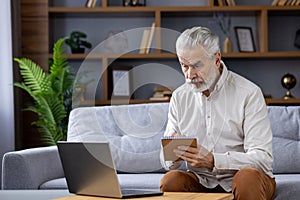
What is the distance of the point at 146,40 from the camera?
222 inches

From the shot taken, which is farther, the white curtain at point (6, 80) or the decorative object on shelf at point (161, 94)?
the decorative object on shelf at point (161, 94)

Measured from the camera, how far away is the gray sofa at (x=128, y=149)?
342 cm

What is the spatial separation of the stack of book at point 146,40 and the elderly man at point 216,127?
261 cm

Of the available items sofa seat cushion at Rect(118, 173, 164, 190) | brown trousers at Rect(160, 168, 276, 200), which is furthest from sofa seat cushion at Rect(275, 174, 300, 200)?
sofa seat cushion at Rect(118, 173, 164, 190)

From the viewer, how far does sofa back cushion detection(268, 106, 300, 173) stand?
3.69m

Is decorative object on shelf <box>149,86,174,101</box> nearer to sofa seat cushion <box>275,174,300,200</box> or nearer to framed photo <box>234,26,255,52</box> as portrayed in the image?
framed photo <box>234,26,255,52</box>

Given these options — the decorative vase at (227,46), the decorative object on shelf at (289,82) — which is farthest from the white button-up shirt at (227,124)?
the decorative object on shelf at (289,82)

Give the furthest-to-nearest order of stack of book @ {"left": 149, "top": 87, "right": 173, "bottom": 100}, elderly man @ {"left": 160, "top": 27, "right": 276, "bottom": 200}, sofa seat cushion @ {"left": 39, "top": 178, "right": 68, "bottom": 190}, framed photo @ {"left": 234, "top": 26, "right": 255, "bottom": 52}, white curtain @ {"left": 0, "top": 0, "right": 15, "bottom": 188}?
framed photo @ {"left": 234, "top": 26, "right": 255, "bottom": 52}
stack of book @ {"left": 149, "top": 87, "right": 173, "bottom": 100}
white curtain @ {"left": 0, "top": 0, "right": 15, "bottom": 188}
sofa seat cushion @ {"left": 39, "top": 178, "right": 68, "bottom": 190}
elderly man @ {"left": 160, "top": 27, "right": 276, "bottom": 200}

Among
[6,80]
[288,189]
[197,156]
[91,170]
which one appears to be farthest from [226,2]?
[91,170]

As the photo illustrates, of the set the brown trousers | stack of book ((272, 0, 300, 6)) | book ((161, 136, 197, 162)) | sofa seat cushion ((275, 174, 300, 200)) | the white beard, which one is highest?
stack of book ((272, 0, 300, 6))

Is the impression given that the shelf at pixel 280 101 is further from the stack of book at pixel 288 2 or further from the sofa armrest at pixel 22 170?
the sofa armrest at pixel 22 170

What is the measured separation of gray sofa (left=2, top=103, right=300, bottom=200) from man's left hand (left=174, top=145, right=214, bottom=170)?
614 millimetres

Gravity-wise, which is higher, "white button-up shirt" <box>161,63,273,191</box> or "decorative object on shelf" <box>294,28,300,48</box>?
"decorative object on shelf" <box>294,28,300,48</box>

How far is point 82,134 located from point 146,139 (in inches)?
13.8
